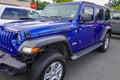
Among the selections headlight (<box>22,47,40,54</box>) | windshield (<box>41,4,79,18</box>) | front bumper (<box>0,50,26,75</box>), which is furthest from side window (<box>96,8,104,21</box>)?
front bumper (<box>0,50,26,75</box>)

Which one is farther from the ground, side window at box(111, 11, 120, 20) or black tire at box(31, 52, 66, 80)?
side window at box(111, 11, 120, 20)

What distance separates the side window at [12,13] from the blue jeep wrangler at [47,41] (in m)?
2.61

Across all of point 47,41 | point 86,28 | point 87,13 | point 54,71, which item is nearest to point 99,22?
point 87,13

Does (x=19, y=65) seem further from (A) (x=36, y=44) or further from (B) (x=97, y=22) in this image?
(B) (x=97, y=22)

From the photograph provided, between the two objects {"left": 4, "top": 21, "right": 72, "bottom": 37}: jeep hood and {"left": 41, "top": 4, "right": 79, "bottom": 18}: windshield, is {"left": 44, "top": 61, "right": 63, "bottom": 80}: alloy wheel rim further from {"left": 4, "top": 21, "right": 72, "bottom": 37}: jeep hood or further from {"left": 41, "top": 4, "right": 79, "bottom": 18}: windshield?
{"left": 41, "top": 4, "right": 79, "bottom": 18}: windshield

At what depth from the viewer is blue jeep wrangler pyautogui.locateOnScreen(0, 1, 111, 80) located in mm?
2559

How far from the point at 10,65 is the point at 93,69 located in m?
2.57

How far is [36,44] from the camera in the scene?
2496 millimetres

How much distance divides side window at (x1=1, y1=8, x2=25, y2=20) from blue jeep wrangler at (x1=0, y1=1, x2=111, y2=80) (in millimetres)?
2611

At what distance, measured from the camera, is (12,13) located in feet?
21.5

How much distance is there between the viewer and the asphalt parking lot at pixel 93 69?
12.0 ft

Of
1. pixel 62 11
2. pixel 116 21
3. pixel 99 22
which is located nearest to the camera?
pixel 62 11

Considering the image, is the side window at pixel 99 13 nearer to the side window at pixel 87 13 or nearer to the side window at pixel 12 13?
the side window at pixel 87 13

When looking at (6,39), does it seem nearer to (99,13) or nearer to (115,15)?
(99,13)
